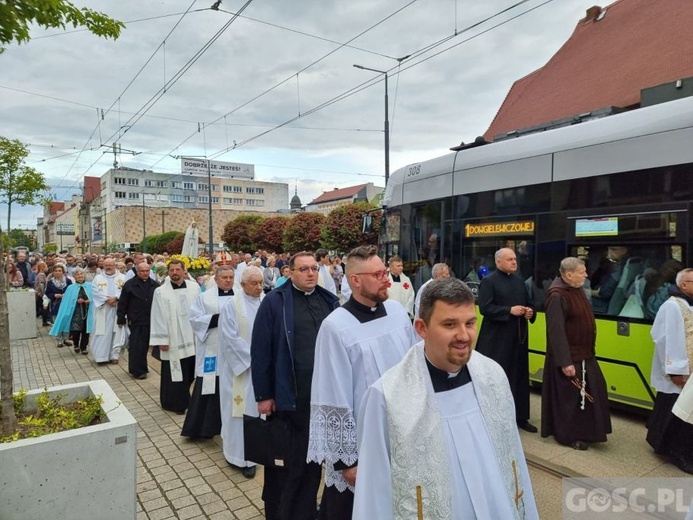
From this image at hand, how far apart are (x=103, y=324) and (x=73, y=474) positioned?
696cm

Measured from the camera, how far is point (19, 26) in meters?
2.98

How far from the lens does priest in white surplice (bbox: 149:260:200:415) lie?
6289 millimetres

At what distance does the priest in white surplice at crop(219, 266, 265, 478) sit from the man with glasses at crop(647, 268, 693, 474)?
3.88 m

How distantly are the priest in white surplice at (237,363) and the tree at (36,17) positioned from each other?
7.71 feet

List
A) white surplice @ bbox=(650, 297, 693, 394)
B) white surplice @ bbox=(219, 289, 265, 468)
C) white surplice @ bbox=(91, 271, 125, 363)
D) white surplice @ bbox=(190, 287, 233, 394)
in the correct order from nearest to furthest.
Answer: white surplice @ bbox=(650, 297, 693, 394) → white surplice @ bbox=(219, 289, 265, 468) → white surplice @ bbox=(190, 287, 233, 394) → white surplice @ bbox=(91, 271, 125, 363)

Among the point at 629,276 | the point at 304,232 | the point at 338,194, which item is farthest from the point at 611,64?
the point at 338,194

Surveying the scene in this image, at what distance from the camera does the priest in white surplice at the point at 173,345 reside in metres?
6.29

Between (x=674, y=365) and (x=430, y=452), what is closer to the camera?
(x=430, y=452)

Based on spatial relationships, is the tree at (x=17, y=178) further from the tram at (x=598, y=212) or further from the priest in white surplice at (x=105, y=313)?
the tram at (x=598, y=212)

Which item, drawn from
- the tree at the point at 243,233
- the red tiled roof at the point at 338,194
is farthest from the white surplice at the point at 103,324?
the red tiled roof at the point at 338,194

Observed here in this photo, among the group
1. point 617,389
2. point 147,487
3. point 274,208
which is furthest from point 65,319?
point 274,208

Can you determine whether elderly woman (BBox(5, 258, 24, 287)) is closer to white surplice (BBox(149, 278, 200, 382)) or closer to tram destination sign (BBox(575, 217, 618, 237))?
white surplice (BBox(149, 278, 200, 382))

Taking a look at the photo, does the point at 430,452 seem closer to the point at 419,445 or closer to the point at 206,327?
the point at 419,445

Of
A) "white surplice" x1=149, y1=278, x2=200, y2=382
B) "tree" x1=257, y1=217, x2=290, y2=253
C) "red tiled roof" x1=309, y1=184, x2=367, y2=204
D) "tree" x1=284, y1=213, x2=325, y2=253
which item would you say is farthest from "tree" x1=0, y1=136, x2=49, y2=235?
"red tiled roof" x1=309, y1=184, x2=367, y2=204
